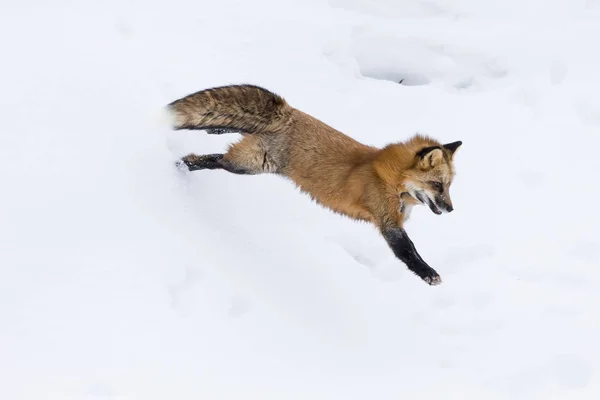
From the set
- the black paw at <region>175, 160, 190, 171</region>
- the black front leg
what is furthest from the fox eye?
the black paw at <region>175, 160, 190, 171</region>

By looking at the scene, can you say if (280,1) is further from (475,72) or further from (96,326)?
(96,326)

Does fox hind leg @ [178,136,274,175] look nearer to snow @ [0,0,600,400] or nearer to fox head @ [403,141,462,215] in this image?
snow @ [0,0,600,400]

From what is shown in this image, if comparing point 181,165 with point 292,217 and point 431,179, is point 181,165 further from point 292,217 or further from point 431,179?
point 431,179

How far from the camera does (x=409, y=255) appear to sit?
5.86 metres

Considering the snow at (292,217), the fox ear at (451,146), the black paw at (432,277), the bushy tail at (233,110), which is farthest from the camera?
the fox ear at (451,146)

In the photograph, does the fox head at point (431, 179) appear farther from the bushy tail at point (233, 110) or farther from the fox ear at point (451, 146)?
the bushy tail at point (233, 110)

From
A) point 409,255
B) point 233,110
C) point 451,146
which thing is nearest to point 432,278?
point 409,255

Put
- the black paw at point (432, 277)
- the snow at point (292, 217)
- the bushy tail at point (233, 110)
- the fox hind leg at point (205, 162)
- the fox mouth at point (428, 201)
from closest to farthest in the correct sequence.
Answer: the snow at point (292, 217)
the bushy tail at point (233, 110)
the black paw at point (432, 277)
the fox mouth at point (428, 201)
the fox hind leg at point (205, 162)

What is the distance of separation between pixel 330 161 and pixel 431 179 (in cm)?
92

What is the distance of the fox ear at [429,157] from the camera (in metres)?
5.76

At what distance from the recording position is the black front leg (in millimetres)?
5801

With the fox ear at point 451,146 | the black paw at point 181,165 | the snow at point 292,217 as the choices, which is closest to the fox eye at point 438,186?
the fox ear at point 451,146

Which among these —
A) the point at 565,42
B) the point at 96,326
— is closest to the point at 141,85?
the point at 96,326

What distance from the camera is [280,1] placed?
8953 millimetres
